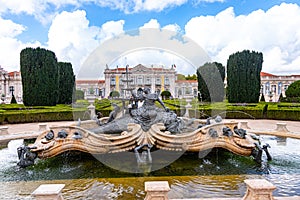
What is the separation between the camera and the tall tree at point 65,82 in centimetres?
2772

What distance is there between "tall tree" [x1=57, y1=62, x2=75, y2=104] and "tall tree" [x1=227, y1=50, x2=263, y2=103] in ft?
56.1

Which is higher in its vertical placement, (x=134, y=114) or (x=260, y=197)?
(x=134, y=114)

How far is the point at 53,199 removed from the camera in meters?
2.98

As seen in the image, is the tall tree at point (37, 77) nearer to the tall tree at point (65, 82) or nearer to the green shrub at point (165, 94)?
the tall tree at point (65, 82)

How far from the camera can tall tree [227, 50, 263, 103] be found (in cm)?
2342

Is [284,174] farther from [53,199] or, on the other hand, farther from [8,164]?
[8,164]

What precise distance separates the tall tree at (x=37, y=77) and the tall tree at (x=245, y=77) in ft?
53.7

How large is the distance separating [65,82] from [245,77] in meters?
18.7

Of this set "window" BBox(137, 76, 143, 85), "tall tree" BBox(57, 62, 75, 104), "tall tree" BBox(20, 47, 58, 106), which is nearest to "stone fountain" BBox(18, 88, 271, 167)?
"tall tree" BBox(20, 47, 58, 106)

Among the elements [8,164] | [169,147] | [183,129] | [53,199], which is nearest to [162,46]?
[183,129]

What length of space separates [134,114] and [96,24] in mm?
4160

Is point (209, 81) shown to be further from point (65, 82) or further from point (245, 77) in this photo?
point (65, 82)

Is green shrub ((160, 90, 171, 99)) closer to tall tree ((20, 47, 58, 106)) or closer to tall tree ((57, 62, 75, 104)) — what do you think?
tall tree ((57, 62, 75, 104))

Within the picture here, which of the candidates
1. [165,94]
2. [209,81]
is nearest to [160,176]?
[209,81]
